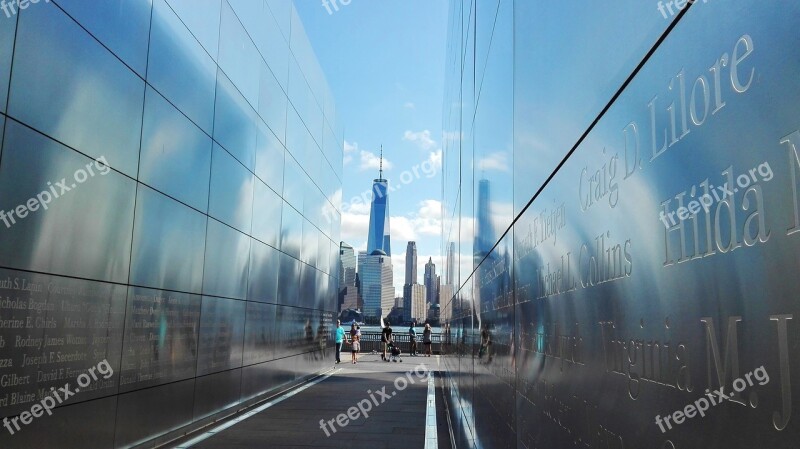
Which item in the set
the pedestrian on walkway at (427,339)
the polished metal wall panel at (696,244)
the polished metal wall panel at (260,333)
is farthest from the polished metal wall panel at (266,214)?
the pedestrian on walkway at (427,339)

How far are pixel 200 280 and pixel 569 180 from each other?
9185 mm

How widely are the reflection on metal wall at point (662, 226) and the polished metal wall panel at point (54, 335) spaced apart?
4901 millimetres

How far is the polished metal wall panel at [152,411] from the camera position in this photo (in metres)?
7.82

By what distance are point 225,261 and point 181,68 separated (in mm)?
3738

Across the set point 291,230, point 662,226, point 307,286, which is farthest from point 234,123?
point 662,226

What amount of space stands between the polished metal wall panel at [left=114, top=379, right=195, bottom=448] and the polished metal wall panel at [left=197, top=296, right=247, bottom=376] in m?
0.71

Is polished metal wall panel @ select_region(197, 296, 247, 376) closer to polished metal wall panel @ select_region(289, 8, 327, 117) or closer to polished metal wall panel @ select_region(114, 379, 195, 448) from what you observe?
polished metal wall panel @ select_region(114, 379, 195, 448)

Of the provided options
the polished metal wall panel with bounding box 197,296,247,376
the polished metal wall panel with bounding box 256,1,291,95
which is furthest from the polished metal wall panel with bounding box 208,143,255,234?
the polished metal wall panel with bounding box 256,1,291,95

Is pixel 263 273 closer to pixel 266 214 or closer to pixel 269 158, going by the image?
pixel 266 214

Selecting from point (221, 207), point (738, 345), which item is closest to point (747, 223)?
point (738, 345)

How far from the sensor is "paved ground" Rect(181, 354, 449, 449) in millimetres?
9570

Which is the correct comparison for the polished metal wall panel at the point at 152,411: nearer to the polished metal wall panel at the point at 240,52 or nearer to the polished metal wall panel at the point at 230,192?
the polished metal wall panel at the point at 230,192

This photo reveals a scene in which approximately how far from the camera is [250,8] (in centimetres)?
1309

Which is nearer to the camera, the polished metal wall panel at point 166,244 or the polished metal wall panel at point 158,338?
the polished metal wall panel at point 158,338
